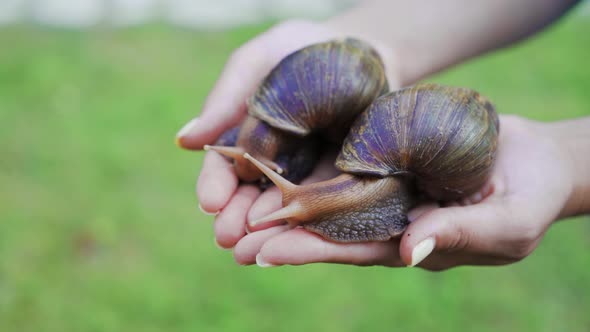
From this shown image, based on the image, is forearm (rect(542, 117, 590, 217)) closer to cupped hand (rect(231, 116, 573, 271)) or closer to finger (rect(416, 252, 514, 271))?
cupped hand (rect(231, 116, 573, 271))

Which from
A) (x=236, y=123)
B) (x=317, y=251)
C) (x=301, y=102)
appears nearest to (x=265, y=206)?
(x=317, y=251)

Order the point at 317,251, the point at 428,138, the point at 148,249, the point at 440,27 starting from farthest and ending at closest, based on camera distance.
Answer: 1. the point at 148,249
2. the point at 440,27
3. the point at 428,138
4. the point at 317,251

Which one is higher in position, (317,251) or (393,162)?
(393,162)

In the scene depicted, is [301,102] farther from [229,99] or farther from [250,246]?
[250,246]

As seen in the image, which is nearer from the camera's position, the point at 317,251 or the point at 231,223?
the point at 317,251

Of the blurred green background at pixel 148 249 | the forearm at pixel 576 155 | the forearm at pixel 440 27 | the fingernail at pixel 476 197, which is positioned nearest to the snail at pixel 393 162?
the fingernail at pixel 476 197

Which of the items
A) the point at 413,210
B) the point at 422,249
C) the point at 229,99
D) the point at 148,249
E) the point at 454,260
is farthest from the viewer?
the point at 148,249

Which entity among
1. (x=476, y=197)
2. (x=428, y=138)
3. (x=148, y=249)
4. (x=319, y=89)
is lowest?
(x=148, y=249)

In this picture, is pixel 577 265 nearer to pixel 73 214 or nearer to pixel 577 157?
pixel 577 157
